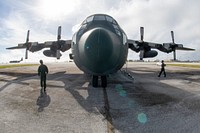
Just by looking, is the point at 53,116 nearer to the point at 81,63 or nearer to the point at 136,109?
the point at 136,109

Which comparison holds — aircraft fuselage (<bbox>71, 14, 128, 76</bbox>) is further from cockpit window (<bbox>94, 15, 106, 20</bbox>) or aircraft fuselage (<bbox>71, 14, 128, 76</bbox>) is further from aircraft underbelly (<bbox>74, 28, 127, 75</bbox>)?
cockpit window (<bbox>94, 15, 106, 20</bbox>)

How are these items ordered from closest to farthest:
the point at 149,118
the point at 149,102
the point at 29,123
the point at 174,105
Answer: the point at 29,123
the point at 149,118
the point at 174,105
the point at 149,102

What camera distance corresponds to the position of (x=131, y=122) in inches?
227

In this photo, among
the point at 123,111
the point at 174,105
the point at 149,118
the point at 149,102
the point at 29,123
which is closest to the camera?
the point at 29,123

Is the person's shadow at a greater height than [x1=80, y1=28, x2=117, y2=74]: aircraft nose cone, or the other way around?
[x1=80, y1=28, x2=117, y2=74]: aircraft nose cone

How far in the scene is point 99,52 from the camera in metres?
8.80

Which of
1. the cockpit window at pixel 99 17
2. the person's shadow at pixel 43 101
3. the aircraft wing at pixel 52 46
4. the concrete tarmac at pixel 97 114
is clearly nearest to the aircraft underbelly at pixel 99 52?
the concrete tarmac at pixel 97 114

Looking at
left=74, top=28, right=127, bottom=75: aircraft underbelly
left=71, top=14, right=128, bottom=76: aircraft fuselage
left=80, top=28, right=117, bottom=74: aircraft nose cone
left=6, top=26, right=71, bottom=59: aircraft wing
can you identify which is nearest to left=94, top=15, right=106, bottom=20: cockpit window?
left=71, top=14, right=128, bottom=76: aircraft fuselage

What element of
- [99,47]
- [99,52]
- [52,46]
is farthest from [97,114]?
[52,46]

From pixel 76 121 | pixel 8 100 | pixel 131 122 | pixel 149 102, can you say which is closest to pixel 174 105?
pixel 149 102

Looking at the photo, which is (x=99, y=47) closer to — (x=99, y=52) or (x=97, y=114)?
(x=99, y=52)

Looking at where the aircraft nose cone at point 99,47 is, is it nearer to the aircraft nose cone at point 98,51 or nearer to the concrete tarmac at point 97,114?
the aircraft nose cone at point 98,51

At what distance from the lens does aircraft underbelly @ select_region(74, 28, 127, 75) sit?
8836 millimetres

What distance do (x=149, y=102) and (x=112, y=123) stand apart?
3123mm
